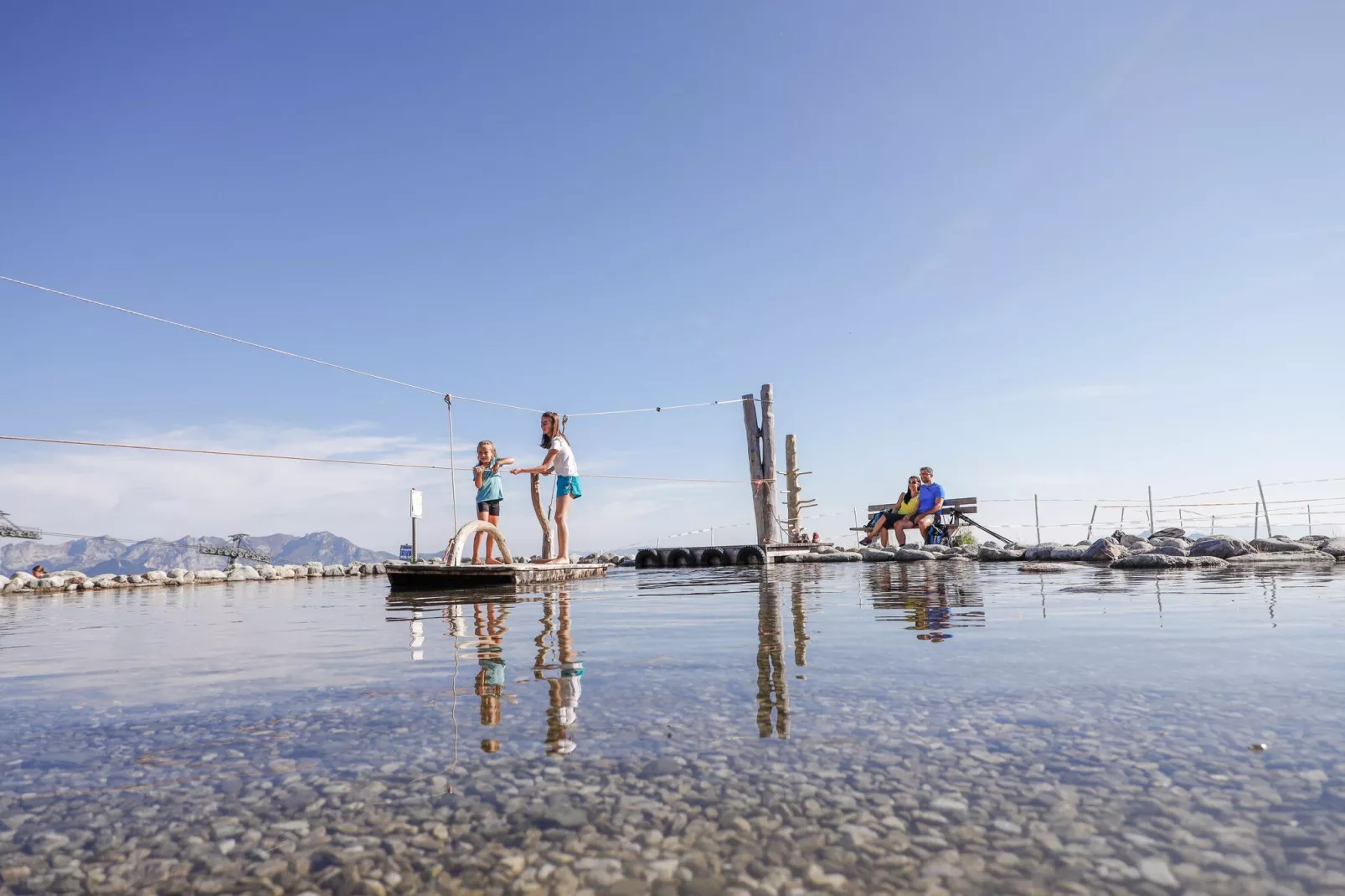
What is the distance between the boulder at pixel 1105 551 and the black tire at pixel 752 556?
6011 millimetres

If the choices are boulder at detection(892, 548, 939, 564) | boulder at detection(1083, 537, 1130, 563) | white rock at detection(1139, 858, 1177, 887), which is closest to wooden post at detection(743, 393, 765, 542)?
boulder at detection(892, 548, 939, 564)

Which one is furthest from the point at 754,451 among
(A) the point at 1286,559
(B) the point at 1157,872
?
(B) the point at 1157,872

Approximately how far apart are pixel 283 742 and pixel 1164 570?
34.0ft

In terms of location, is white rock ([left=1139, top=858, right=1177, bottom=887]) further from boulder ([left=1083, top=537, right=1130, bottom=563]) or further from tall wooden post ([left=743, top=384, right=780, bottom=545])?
tall wooden post ([left=743, top=384, right=780, bottom=545])

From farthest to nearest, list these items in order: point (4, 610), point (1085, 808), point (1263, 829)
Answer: point (4, 610) < point (1085, 808) < point (1263, 829)

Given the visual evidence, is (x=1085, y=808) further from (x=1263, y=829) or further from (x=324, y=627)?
(x=324, y=627)

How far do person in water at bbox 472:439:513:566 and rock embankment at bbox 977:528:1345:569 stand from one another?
8.55 metres

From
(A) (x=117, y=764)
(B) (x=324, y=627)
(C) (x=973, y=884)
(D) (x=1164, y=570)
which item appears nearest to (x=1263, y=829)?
(C) (x=973, y=884)

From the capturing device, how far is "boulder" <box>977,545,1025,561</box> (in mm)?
14039

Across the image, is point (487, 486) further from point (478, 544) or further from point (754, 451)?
point (754, 451)

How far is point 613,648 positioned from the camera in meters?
3.83

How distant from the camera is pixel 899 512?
17.5m

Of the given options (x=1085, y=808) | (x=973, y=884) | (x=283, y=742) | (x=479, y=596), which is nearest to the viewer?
(x=973, y=884)

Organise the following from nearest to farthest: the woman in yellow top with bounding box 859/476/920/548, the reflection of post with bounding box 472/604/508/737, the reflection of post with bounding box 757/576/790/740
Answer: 1. the reflection of post with bounding box 757/576/790/740
2. the reflection of post with bounding box 472/604/508/737
3. the woman in yellow top with bounding box 859/476/920/548
